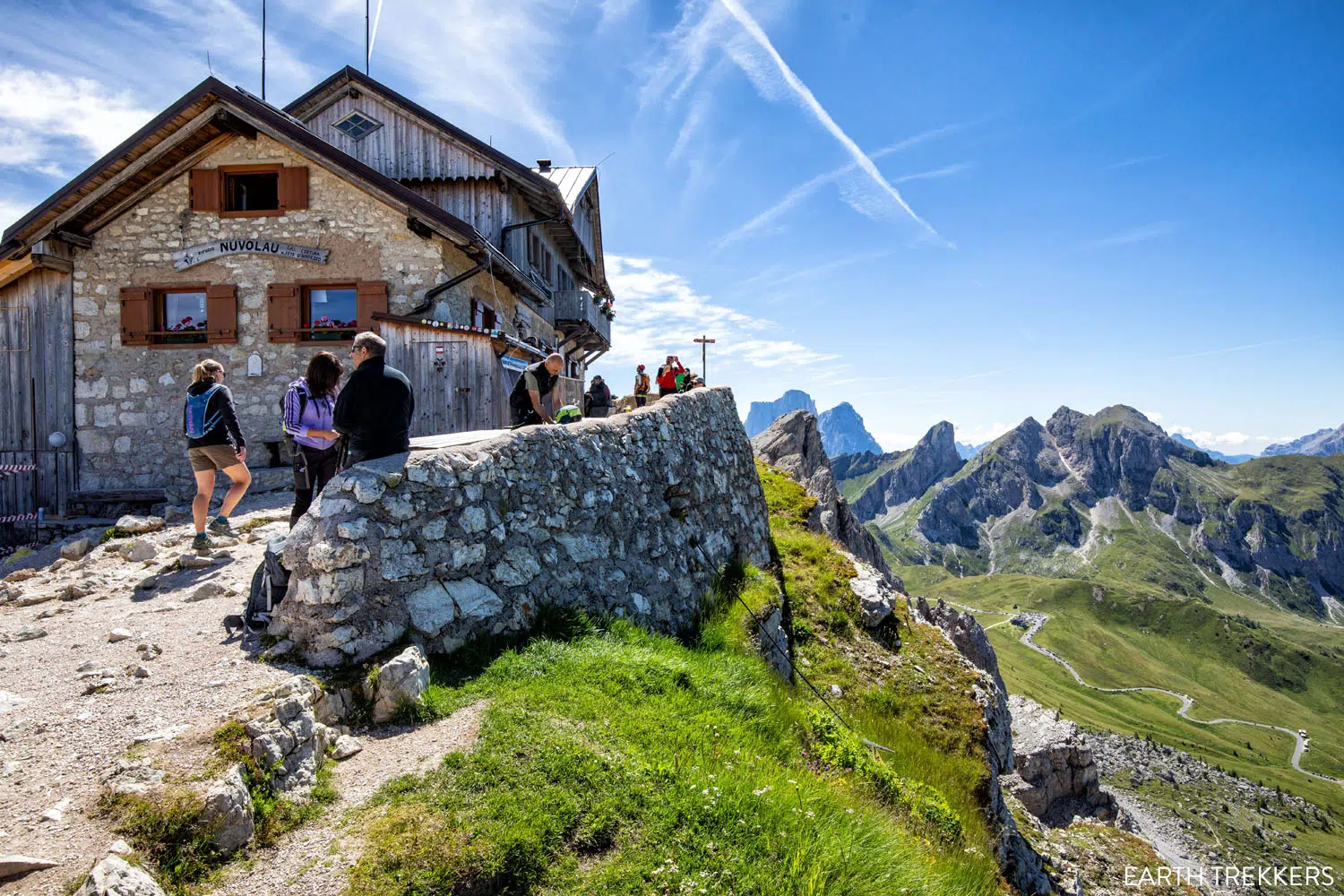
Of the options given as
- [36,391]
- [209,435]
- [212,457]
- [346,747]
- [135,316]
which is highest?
[135,316]

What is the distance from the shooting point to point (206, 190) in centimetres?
1589

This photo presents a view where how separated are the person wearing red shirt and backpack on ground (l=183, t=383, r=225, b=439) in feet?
32.6

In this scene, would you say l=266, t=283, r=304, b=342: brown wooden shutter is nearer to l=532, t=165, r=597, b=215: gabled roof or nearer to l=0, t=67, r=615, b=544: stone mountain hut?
l=0, t=67, r=615, b=544: stone mountain hut

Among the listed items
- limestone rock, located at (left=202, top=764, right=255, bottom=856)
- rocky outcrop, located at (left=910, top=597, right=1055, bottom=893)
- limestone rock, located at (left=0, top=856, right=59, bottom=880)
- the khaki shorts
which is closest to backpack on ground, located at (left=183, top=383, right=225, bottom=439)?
the khaki shorts

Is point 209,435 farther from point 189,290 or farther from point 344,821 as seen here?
point 189,290

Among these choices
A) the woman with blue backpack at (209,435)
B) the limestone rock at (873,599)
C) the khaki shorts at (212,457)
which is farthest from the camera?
the limestone rock at (873,599)

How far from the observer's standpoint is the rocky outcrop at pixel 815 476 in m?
19.8

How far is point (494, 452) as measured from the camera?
677cm

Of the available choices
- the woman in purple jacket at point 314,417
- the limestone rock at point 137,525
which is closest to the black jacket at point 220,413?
the woman in purple jacket at point 314,417

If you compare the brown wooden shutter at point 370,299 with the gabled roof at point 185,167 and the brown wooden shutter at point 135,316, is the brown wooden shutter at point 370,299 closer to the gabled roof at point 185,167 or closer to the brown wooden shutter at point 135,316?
the gabled roof at point 185,167

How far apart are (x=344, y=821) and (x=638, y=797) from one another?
1808 millimetres

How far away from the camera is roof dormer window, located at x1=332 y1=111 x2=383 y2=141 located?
2062cm

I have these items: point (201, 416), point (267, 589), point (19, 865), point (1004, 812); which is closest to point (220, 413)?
point (201, 416)

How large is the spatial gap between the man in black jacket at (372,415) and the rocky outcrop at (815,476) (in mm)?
12908
